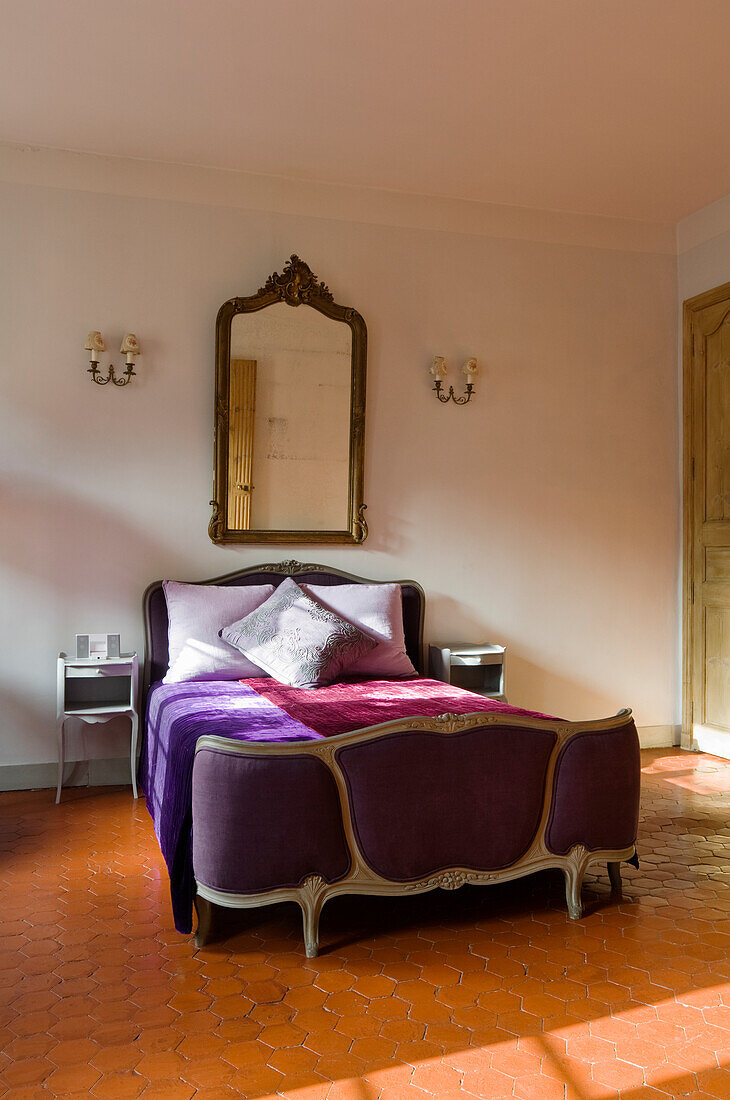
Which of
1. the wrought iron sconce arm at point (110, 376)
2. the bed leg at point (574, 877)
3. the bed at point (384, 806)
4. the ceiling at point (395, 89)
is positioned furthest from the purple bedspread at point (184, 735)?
the ceiling at point (395, 89)

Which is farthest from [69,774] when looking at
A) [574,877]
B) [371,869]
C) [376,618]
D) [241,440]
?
[574,877]

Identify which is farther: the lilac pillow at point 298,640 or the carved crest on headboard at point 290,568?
the carved crest on headboard at point 290,568

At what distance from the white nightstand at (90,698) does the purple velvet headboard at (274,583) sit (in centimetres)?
13

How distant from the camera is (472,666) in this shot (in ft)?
17.0

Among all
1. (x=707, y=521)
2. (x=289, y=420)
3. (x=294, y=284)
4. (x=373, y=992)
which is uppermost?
(x=294, y=284)

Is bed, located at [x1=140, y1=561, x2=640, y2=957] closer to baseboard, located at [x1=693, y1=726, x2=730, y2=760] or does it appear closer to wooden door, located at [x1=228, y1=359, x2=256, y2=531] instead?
wooden door, located at [x1=228, y1=359, x2=256, y2=531]

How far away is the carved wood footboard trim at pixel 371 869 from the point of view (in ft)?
8.82

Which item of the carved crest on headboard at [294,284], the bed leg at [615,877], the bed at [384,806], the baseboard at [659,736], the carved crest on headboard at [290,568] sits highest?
the carved crest on headboard at [294,284]

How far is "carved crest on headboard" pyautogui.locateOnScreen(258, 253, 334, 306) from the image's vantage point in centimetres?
489

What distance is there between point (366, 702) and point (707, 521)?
9.26 feet

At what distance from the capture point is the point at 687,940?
2.84 m

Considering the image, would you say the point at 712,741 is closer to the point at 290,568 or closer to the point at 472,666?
the point at 472,666

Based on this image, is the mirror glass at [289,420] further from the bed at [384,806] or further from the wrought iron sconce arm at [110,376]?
the bed at [384,806]

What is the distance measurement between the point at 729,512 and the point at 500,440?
1.42 metres
